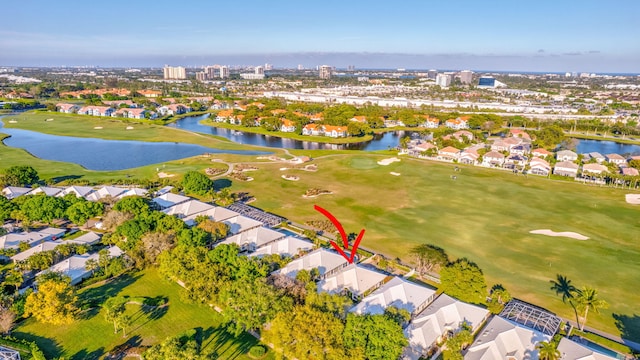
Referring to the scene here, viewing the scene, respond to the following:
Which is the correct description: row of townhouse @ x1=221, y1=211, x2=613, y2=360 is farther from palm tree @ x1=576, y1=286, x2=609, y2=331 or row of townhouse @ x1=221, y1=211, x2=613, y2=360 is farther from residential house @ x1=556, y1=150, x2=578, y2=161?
residential house @ x1=556, y1=150, x2=578, y2=161

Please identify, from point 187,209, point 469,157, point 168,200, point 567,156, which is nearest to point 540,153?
point 567,156

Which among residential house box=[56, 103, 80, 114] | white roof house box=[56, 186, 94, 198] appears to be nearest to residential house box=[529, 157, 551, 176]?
white roof house box=[56, 186, 94, 198]

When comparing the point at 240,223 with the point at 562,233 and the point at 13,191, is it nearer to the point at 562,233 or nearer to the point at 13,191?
the point at 13,191

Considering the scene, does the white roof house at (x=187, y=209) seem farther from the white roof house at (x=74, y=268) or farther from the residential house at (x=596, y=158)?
the residential house at (x=596, y=158)

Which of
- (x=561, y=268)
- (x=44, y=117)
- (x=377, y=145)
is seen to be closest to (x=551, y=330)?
(x=561, y=268)

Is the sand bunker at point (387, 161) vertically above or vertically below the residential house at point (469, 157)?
below

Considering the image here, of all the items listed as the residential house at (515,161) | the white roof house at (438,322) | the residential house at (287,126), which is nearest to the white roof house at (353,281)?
the white roof house at (438,322)

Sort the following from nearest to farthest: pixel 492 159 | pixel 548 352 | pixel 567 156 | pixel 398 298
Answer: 1. pixel 548 352
2. pixel 398 298
3. pixel 492 159
4. pixel 567 156

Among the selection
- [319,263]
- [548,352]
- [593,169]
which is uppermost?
[593,169]
